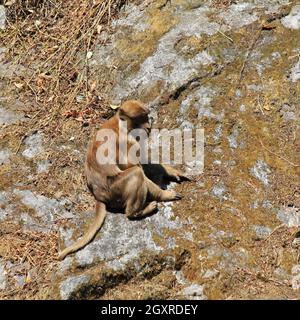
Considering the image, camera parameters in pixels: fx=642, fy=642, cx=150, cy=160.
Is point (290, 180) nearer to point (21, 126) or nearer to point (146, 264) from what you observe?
point (146, 264)

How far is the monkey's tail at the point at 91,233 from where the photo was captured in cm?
719

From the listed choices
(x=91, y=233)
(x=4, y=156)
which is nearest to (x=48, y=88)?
(x=4, y=156)

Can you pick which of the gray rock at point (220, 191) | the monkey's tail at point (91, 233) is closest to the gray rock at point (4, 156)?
the monkey's tail at point (91, 233)

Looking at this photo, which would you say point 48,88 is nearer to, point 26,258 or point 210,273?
point 26,258

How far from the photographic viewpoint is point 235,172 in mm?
8039

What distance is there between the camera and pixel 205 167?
8.15 m

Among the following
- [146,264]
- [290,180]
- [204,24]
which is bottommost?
[290,180]

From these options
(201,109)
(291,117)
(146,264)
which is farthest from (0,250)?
(291,117)

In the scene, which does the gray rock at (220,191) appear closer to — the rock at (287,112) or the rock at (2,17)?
the rock at (287,112)

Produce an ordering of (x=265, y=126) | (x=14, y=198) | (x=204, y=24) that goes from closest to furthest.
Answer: (x=14, y=198), (x=265, y=126), (x=204, y=24)

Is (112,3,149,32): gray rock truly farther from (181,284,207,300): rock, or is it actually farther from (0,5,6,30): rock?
(181,284,207,300): rock

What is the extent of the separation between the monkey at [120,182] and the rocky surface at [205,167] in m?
0.13

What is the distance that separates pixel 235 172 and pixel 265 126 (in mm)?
874

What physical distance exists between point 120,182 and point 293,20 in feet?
13.2
